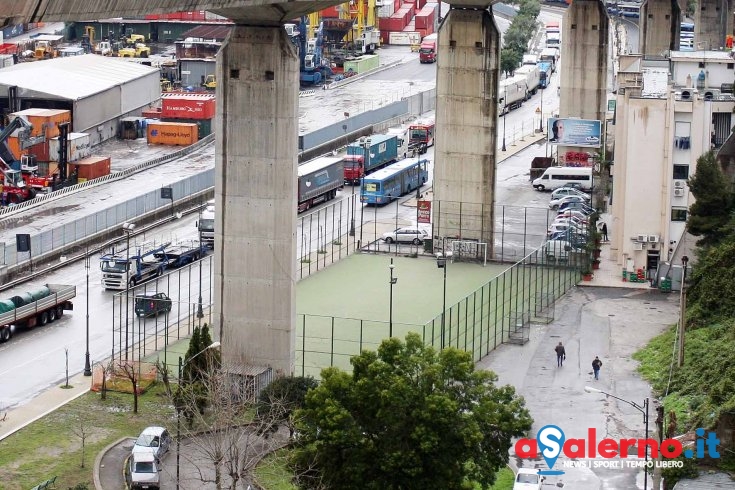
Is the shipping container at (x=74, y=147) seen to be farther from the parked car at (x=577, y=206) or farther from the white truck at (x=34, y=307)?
the white truck at (x=34, y=307)

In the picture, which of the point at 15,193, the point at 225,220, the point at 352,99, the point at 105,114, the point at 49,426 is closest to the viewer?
the point at 49,426

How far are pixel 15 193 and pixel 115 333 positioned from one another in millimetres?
29528

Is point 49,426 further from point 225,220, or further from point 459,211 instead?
point 459,211

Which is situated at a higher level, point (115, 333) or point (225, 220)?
point (225, 220)

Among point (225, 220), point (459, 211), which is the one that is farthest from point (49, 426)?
point (459, 211)

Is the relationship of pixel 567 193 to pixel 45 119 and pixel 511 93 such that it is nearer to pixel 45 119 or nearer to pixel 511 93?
pixel 45 119

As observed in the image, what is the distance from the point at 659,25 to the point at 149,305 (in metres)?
65.2

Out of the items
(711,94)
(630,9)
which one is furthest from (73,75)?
(630,9)

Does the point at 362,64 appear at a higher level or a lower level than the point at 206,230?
higher

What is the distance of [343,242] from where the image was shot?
306ft

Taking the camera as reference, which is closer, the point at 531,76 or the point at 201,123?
the point at 201,123

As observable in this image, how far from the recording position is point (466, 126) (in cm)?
8962

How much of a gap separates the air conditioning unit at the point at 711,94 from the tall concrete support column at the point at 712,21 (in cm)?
5453

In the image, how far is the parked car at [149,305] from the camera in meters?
73.0
